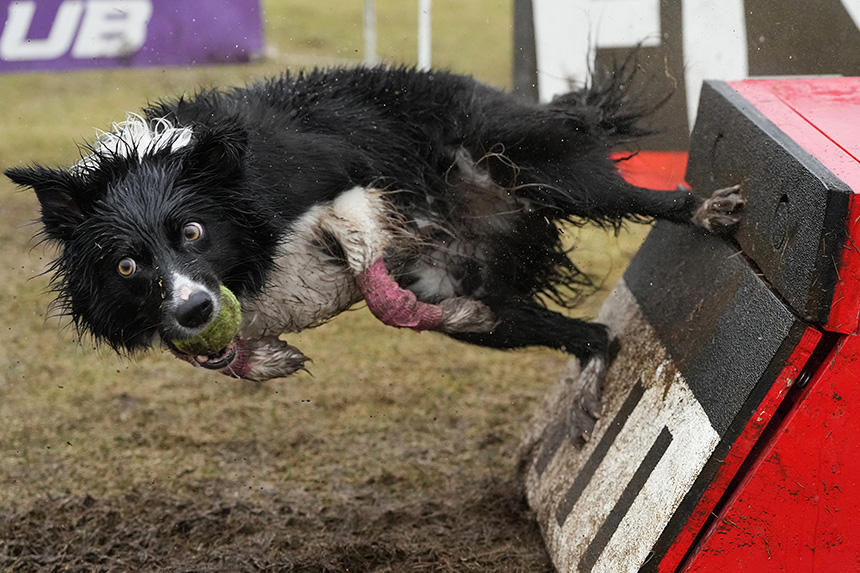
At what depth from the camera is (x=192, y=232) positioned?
3.03m

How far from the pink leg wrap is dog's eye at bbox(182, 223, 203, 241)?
0.62 meters

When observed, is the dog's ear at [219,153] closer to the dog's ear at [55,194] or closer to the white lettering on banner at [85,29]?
the dog's ear at [55,194]

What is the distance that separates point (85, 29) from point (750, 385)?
720 cm

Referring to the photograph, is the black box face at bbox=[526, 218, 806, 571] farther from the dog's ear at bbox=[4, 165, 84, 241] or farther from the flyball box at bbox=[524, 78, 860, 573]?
the dog's ear at bbox=[4, 165, 84, 241]

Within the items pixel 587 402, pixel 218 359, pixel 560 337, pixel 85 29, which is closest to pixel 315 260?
pixel 218 359

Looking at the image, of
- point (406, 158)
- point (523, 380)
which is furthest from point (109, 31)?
point (406, 158)

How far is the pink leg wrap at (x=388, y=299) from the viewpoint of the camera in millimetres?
3396

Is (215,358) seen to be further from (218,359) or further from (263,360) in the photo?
(263,360)

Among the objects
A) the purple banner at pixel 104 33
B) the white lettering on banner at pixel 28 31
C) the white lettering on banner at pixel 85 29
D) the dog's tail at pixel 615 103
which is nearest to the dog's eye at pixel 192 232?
the dog's tail at pixel 615 103

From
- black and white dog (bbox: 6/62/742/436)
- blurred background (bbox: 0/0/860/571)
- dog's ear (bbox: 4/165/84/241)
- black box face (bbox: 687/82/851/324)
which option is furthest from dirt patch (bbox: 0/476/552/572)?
black box face (bbox: 687/82/851/324)

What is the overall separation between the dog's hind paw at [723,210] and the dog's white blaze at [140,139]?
1780 mm

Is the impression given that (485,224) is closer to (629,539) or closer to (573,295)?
(573,295)

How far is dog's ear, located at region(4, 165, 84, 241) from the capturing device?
293cm

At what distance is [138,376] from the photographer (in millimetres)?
5477
